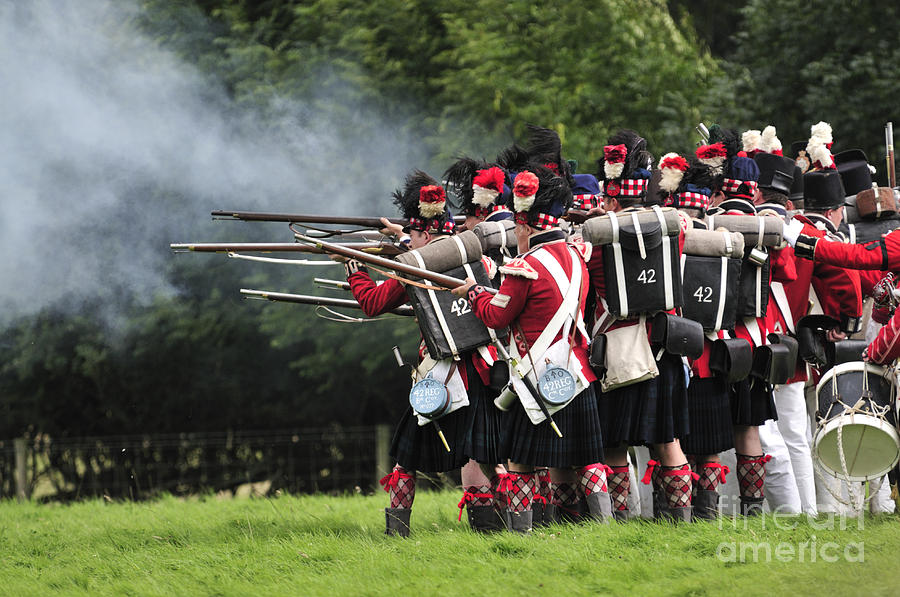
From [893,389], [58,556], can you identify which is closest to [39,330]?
[58,556]

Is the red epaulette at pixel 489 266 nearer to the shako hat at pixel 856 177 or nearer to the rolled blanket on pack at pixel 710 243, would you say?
the rolled blanket on pack at pixel 710 243

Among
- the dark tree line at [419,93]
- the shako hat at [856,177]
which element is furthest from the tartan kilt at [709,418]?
the dark tree line at [419,93]

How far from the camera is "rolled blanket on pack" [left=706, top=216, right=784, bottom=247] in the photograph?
644cm

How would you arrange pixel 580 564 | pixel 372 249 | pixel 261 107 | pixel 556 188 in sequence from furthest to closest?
pixel 261 107
pixel 372 249
pixel 556 188
pixel 580 564

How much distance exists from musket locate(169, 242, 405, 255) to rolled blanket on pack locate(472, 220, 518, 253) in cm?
71

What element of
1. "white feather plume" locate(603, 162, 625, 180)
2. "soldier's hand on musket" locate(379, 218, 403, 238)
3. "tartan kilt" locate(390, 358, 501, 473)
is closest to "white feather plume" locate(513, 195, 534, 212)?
"white feather plume" locate(603, 162, 625, 180)

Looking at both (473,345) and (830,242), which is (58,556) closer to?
(473,345)

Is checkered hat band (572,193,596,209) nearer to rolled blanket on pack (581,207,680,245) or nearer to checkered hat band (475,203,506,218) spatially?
checkered hat band (475,203,506,218)

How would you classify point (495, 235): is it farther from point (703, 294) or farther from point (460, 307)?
point (703, 294)

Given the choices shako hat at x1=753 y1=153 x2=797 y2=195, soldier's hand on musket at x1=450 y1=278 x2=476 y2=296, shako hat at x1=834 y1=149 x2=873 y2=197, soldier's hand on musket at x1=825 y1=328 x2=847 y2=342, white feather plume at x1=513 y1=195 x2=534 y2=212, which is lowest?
soldier's hand on musket at x1=825 y1=328 x2=847 y2=342

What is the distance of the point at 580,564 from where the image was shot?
498 cm

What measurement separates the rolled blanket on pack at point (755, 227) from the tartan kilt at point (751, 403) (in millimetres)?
761

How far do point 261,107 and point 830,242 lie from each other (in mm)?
7056

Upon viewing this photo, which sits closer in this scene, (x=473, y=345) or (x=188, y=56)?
(x=473, y=345)
